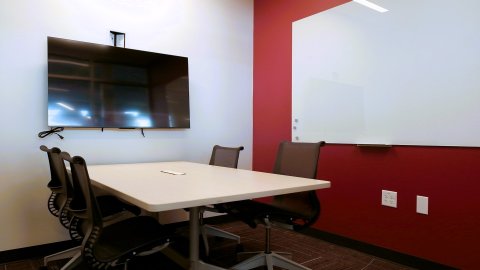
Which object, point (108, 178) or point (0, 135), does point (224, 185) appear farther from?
point (0, 135)

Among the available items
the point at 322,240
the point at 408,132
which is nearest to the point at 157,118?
the point at 322,240

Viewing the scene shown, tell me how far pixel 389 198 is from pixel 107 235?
2217 mm

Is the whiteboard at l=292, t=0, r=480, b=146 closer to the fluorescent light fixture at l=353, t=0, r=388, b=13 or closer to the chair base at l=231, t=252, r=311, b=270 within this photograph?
the fluorescent light fixture at l=353, t=0, r=388, b=13

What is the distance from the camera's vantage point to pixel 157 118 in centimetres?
326

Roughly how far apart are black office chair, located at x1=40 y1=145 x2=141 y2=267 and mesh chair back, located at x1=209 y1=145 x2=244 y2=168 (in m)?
0.88

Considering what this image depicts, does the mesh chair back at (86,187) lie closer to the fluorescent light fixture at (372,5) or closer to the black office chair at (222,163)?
the black office chair at (222,163)

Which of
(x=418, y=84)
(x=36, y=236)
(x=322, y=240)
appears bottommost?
(x=322, y=240)

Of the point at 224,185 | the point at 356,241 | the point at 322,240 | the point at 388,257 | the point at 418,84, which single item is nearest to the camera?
the point at 224,185

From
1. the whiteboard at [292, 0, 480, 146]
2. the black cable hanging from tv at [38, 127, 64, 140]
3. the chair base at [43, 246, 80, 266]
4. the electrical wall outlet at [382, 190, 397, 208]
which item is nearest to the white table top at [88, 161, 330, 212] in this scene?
the chair base at [43, 246, 80, 266]

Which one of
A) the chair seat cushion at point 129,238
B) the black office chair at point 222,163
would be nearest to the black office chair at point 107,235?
the chair seat cushion at point 129,238

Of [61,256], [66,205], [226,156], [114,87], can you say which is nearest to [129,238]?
[66,205]

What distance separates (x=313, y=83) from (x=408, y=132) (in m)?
1.11

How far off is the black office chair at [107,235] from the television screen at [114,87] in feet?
4.31

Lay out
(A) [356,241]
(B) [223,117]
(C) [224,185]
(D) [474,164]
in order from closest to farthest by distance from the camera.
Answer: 1. (C) [224,185]
2. (D) [474,164]
3. (A) [356,241]
4. (B) [223,117]
